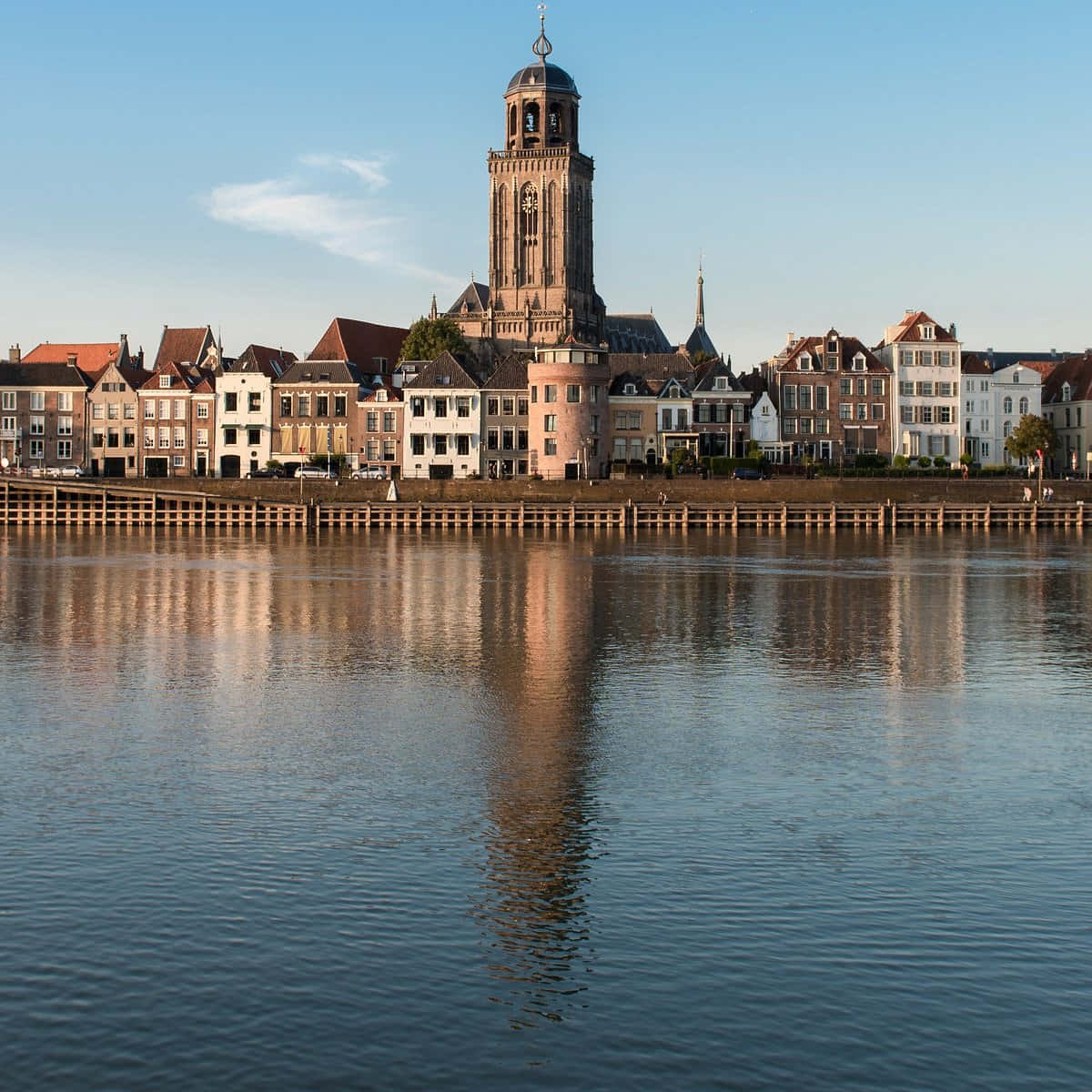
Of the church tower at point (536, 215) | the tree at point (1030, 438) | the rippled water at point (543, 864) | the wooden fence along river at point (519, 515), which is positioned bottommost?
Answer: the rippled water at point (543, 864)

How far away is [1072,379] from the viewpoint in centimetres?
14100

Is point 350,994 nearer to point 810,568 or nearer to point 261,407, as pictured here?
point 810,568

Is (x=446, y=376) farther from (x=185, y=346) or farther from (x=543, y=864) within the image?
(x=543, y=864)

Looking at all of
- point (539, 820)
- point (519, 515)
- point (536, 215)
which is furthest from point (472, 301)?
point (539, 820)

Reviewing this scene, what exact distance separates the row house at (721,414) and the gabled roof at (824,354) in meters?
4.68

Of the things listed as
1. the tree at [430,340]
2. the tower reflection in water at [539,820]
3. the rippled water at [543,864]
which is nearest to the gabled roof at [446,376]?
the tree at [430,340]

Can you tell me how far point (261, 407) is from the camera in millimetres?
131000

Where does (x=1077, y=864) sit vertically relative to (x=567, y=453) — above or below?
below

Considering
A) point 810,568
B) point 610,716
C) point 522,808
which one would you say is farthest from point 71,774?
point 810,568

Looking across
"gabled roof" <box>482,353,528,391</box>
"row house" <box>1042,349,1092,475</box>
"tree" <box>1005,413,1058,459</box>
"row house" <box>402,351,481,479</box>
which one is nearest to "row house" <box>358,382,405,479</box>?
"row house" <box>402,351,481,479</box>

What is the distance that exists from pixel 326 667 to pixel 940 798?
1951 centimetres

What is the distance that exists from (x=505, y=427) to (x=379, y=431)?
11.0 m

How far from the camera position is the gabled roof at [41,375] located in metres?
137

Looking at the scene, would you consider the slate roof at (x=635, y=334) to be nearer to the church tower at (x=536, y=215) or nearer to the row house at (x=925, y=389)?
the church tower at (x=536, y=215)
